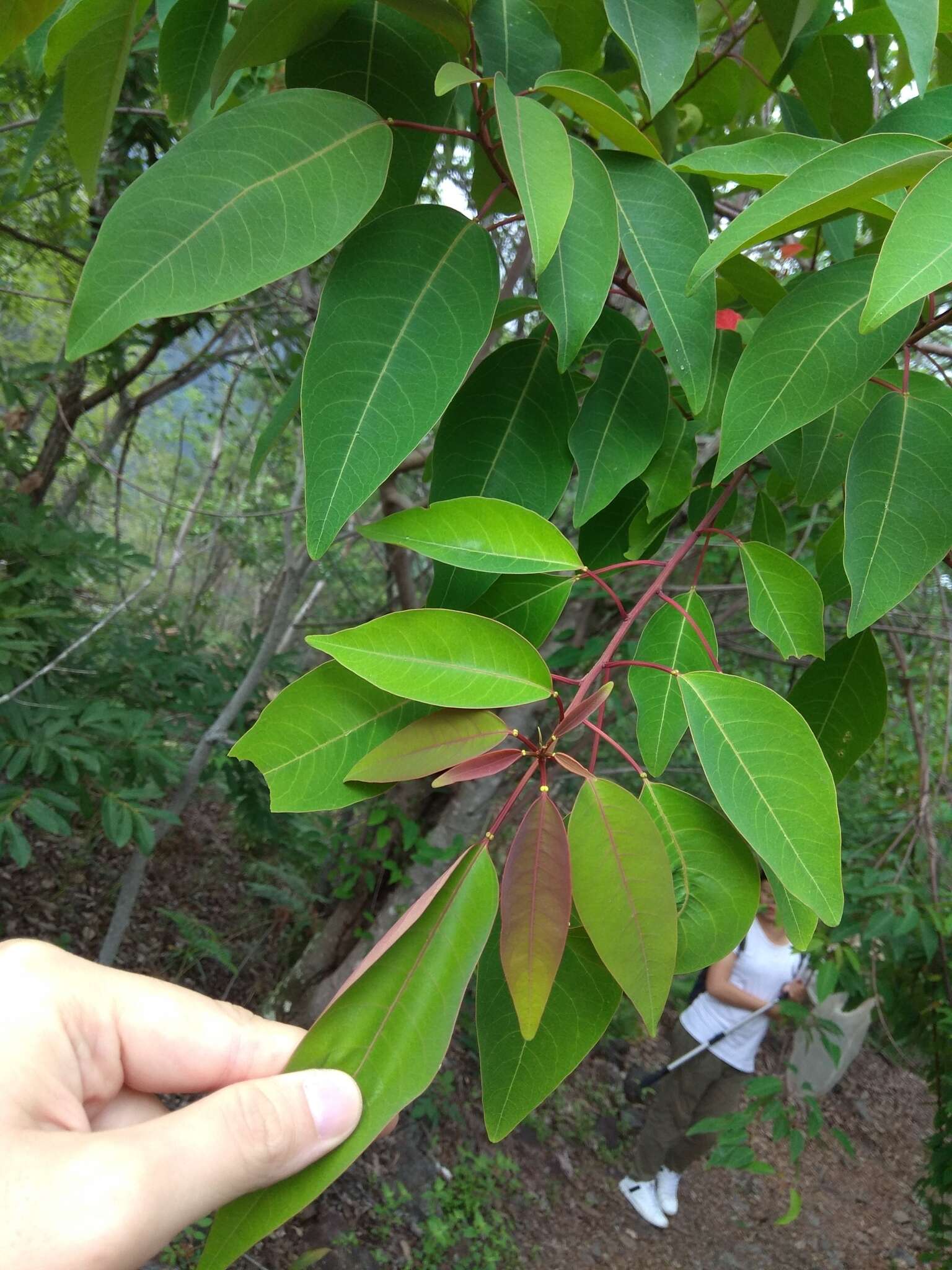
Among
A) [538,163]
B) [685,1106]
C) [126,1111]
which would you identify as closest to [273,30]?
[538,163]

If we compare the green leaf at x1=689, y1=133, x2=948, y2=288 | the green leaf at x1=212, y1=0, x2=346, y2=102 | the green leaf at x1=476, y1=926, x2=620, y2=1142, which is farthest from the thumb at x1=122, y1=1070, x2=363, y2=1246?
the green leaf at x1=212, y1=0, x2=346, y2=102

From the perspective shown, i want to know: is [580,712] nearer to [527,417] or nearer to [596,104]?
[527,417]

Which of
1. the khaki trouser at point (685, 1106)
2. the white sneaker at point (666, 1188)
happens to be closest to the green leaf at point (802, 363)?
the khaki trouser at point (685, 1106)

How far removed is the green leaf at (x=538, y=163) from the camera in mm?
477

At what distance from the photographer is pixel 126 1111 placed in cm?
75

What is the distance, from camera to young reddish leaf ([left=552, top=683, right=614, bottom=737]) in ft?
1.64

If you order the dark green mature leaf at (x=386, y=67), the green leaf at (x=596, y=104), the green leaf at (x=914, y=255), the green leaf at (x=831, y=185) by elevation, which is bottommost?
the green leaf at (x=914, y=255)

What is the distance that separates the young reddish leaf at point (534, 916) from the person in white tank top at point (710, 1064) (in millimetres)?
2830

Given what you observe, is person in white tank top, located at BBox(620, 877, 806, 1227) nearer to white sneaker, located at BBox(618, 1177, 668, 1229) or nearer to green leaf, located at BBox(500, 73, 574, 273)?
white sneaker, located at BBox(618, 1177, 668, 1229)

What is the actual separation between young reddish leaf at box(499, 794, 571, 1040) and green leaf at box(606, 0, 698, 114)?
54cm

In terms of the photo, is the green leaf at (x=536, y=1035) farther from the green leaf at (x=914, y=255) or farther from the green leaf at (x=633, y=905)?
the green leaf at (x=914, y=255)

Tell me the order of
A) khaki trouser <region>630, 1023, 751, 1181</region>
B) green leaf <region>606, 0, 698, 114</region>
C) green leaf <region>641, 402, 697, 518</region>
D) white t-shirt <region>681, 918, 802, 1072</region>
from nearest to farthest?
1. green leaf <region>606, 0, 698, 114</region>
2. green leaf <region>641, 402, 697, 518</region>
3. white t-shirt <region>681, 918, 802, 1072</region>
4. khaki trouser <region>630, 1023, 751, 1181</region>

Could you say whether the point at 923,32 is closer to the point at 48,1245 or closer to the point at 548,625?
the point at 548,625

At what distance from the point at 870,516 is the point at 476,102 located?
Result: 425 mm
